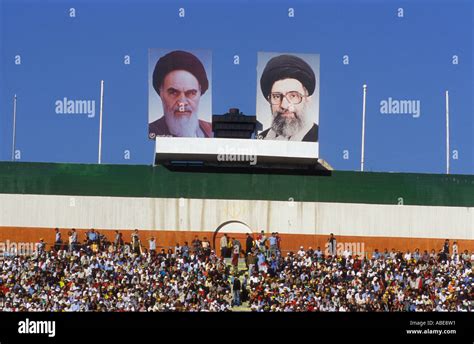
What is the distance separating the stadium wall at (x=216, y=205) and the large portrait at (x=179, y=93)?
7.49ft

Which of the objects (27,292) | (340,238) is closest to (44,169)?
(27,292)

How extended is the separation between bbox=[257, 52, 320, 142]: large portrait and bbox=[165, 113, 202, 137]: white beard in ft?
10.6

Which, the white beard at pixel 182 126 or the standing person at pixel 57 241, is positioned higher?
the white beard at pixel 182 126

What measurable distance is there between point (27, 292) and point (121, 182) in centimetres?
1143

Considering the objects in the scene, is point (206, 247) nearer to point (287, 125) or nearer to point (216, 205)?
point (216, 205)

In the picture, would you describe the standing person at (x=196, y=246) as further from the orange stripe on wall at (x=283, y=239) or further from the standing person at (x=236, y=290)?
the standing person at (x=236, y=290)

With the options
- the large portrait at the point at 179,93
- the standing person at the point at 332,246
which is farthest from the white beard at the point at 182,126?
the standing person at the point at 332,246

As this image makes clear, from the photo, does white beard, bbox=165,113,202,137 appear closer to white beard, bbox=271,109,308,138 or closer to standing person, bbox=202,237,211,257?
white beard, bbox=271,109,308,138

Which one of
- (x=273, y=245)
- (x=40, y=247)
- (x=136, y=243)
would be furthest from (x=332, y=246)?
(x=40, y=247)

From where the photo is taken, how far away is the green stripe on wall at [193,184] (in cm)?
5838

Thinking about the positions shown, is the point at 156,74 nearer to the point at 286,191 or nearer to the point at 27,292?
the point at 286,191

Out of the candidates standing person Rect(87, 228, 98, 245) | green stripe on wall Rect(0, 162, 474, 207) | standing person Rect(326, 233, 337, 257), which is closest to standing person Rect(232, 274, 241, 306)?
standing person Rect(87, 228, 98, 245)

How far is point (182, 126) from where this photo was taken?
191 ft
